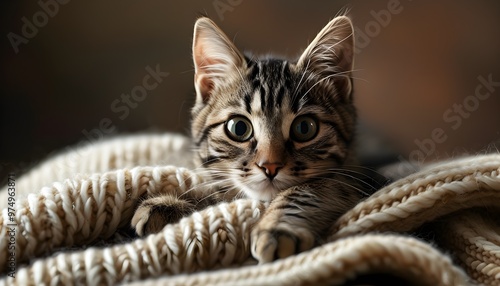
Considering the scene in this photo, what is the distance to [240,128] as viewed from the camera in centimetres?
105

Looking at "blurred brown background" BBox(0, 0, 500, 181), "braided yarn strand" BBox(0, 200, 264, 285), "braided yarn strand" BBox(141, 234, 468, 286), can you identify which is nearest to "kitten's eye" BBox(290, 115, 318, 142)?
"braided yarn strand" BBox(0, 200, 264, 285)

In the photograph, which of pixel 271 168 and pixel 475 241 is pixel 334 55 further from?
pixel 475 241

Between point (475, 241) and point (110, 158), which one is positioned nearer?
point (475, 241)

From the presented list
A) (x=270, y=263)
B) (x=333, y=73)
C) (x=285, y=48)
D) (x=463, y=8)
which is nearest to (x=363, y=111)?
(x=285, y=48)

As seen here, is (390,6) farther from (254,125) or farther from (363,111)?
(254,125)

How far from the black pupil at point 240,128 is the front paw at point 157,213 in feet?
0.61

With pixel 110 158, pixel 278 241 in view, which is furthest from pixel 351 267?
pixel 110 158

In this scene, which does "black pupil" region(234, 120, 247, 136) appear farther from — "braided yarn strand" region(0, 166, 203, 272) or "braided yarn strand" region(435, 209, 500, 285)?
"braided yarn strand" region(435, 209, 500, 285)

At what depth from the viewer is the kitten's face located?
98 cm

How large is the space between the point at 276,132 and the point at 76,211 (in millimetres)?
384

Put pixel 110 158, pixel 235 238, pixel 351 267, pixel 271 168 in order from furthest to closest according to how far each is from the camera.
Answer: pixel 110 158, pixel 271 168, pixel 235 238, pixel 351 267

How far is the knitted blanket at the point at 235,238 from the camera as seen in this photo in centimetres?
66

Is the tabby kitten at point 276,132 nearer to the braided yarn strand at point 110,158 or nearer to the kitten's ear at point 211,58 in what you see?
the kitten's ear at point 211,58

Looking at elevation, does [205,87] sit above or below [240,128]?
above
